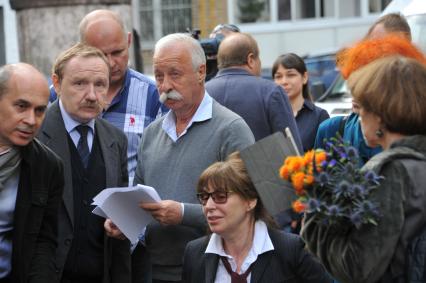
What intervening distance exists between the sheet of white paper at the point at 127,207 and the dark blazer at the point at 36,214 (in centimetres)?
26

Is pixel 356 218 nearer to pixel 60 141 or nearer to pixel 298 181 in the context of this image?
pixel 298 181

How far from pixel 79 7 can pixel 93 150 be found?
14.1ft

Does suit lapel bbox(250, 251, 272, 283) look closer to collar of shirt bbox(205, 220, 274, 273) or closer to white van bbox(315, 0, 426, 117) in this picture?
collar of shirt bbox(205, 220, 274, 273)

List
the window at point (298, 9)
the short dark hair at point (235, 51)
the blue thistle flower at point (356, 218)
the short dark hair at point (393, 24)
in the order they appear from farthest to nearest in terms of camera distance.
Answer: the window at point (298, 9) < the short dark hair at point (235, 51) < the short dark hair at point (393, 24) < the blue thistle flower at point (356, 218)

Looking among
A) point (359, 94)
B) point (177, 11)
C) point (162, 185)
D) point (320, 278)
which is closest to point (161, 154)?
point (162, 185)

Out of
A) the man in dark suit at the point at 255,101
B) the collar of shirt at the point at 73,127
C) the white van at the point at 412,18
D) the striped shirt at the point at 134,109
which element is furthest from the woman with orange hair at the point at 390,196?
the white van at the point at 412,18

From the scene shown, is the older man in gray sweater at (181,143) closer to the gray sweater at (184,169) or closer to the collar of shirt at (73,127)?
the gray sweater at (184,169)

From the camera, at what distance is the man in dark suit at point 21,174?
4.70 meters

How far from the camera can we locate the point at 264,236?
4.82m

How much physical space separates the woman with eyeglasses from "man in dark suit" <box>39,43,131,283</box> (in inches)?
31.3

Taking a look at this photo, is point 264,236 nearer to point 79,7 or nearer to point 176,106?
point 176,106

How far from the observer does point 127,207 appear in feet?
17.3

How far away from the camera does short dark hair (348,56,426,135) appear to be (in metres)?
3.70

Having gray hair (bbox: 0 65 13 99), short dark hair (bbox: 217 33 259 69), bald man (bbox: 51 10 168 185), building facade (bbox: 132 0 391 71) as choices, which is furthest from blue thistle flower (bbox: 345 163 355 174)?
building facade (bbox: 132 0 391 71)
